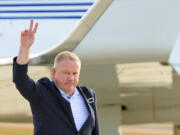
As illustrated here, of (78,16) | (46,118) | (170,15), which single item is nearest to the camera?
(46,118)

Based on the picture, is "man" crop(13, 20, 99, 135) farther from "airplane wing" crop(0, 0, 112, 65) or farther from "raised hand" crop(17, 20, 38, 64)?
"airplane wing" crop(0, 0, 112, 65)

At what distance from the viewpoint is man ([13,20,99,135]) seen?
89.6 inches

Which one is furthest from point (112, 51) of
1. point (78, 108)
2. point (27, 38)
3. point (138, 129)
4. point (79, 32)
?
point (138, 129)

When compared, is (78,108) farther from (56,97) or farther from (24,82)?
(24,82)

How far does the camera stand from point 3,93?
4594mm

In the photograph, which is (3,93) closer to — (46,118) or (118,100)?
(118,100)

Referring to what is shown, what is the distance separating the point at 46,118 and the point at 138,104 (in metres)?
2.78

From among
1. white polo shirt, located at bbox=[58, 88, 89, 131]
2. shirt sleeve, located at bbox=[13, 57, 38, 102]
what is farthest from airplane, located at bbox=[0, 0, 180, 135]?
shirt sleeve, located at bbox=[13, 57, 38, 102]

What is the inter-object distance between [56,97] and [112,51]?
1517mm

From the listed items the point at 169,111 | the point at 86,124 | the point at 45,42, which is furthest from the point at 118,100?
the point at 86,124

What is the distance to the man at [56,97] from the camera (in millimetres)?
2275

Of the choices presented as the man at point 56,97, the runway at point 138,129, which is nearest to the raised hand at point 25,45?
the man at point 56,97

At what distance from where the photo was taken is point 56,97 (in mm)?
2336

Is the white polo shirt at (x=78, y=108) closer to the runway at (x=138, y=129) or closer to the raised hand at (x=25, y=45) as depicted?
the raised hand at (x=25, y=45)
